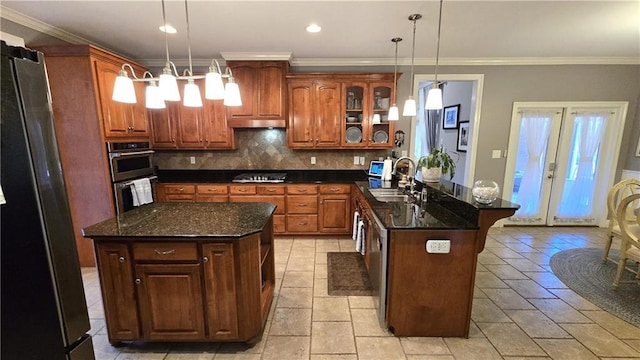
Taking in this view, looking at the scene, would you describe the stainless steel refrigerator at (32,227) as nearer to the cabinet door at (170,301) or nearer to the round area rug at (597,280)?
the cabinet door at (170,301)

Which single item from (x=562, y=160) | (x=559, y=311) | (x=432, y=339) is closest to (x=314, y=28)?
(x=432, y=339)

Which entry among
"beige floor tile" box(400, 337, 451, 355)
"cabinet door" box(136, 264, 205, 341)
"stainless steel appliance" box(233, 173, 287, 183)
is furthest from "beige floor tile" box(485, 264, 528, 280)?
"cabinet door" box(136, 264, 205, 341)

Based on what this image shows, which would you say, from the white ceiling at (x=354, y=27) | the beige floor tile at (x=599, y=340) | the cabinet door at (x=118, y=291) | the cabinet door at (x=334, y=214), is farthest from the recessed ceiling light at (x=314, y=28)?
the beige floor tile at (x=599, y=340)

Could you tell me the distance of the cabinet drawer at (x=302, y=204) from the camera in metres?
3.90

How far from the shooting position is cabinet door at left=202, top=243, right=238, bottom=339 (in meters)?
1.74

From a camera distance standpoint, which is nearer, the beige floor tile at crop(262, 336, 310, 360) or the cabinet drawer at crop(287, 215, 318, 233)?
the beige floor tile at crop(262, 336, 310, 360)

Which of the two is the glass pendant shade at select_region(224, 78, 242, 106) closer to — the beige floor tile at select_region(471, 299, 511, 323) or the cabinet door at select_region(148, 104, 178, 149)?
the beige floor tile at select_region(471, 299, 511, 323)

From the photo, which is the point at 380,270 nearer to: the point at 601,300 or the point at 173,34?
the point at 601,300

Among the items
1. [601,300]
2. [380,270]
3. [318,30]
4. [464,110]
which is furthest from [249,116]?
[601,300]

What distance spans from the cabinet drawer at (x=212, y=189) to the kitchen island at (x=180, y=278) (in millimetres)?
1953

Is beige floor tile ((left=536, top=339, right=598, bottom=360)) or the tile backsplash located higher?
the tile backsplash

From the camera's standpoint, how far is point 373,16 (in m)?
2.52

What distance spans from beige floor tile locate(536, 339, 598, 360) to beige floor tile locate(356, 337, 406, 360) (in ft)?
3.46

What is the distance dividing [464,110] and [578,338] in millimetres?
3942
